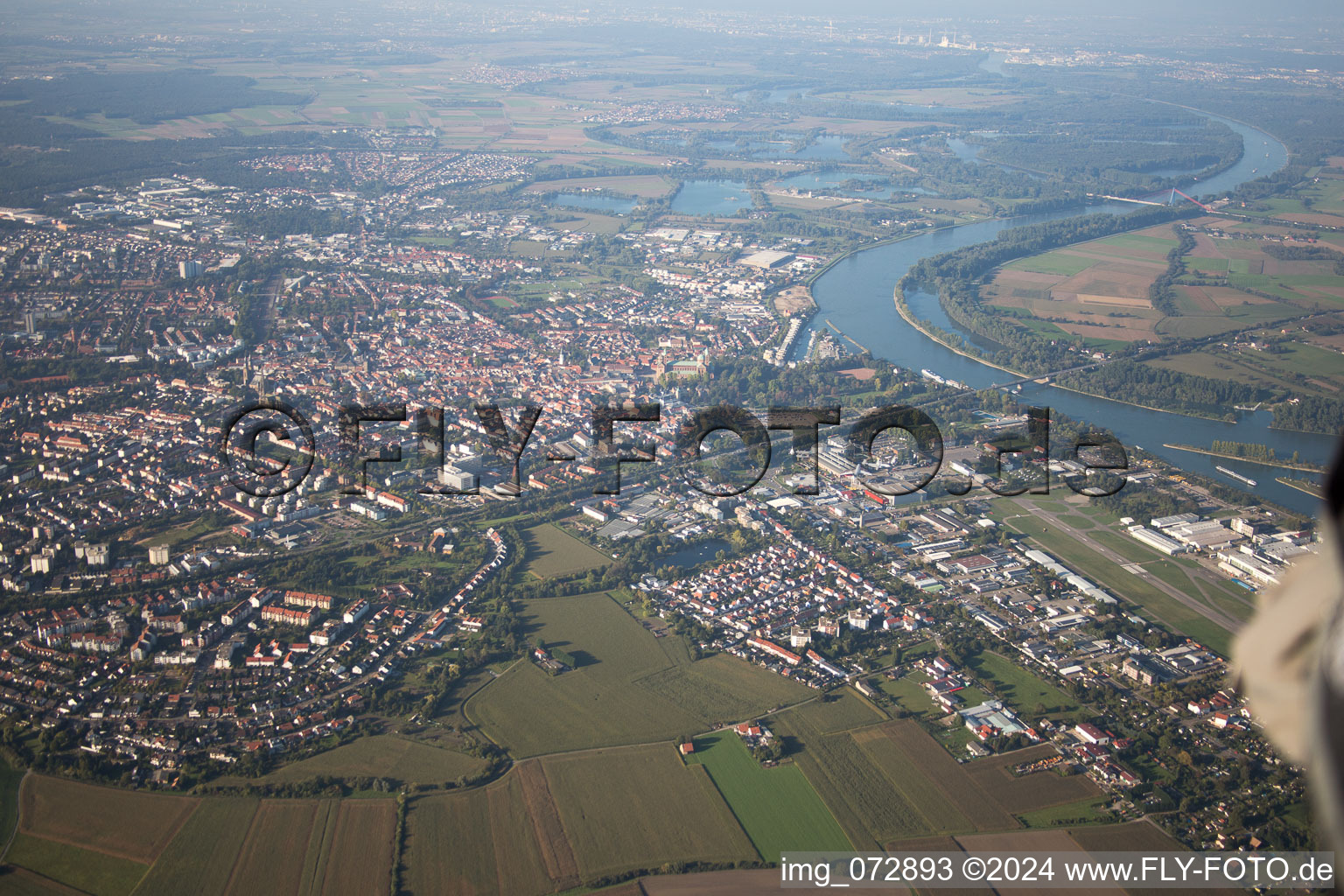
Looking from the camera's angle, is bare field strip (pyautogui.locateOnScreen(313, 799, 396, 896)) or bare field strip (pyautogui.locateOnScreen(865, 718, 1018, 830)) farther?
bare field strip (pyautogui.locateOnScreen(865, 718, 1018, 830))

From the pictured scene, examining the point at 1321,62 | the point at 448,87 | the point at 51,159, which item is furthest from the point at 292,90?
the point at 1321,62

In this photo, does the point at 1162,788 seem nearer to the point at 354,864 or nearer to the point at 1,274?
the point at 354,864

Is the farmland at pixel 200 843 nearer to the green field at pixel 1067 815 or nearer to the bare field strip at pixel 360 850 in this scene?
the bare field strip at pixel 360 850

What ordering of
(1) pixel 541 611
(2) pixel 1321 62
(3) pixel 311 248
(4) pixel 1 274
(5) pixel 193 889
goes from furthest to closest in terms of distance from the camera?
(2) pixel 1321 62, (3) pixel 311 248, (4) pixel 1 274, (1) pixel 541 611, (5) pixel 193 889

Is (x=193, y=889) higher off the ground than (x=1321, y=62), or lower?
lower

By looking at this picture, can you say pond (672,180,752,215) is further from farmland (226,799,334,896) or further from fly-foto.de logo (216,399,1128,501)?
farmland (226,799,334,896)

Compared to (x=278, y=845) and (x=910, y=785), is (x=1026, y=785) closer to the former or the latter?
(x=910, y=785)

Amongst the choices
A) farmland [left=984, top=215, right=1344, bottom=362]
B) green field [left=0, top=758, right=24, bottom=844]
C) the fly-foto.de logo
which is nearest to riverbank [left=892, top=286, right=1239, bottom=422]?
farmland [left=984, top=215, right=1344, bottom=362]
